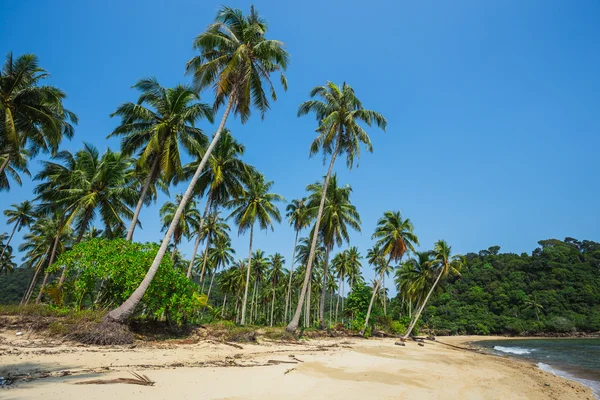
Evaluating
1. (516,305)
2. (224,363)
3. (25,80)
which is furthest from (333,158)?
(516,305)

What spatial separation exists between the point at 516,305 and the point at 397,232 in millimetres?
59683

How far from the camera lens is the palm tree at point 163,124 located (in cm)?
1641

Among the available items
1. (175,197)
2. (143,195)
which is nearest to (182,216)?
(175,197)

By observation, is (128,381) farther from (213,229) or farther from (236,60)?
(213,229)

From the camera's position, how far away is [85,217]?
67.9ft

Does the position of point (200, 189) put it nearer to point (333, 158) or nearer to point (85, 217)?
point (85, 217)

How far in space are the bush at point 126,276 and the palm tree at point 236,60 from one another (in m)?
3.85

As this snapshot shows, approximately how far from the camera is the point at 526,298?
66375mm

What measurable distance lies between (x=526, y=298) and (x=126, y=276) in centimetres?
8212

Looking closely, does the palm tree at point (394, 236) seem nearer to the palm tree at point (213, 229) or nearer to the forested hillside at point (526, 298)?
the palm tree at point (213, 229)

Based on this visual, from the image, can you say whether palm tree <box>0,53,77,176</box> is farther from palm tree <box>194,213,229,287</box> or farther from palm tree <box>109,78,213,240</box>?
palm tree <box>194,213,229,287</box>

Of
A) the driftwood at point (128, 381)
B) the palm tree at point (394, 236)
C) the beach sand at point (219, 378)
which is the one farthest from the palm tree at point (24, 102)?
the palm tree at point (394, 236)

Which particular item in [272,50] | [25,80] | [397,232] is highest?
[272,50]

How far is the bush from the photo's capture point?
12.6 m
